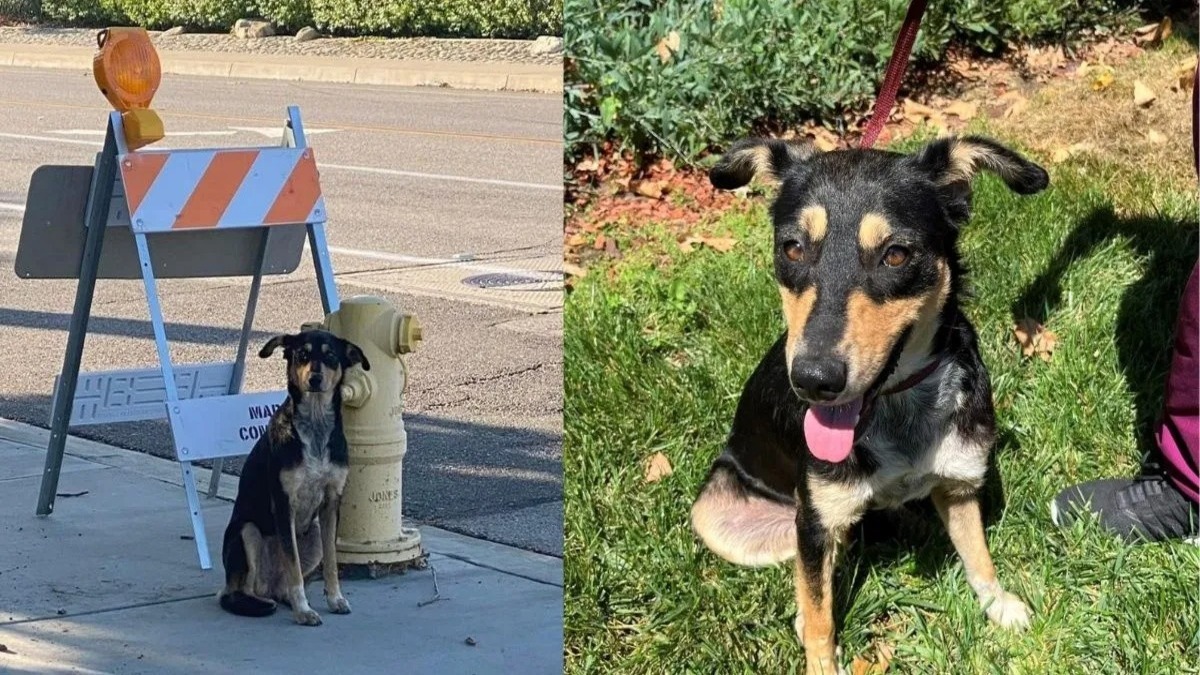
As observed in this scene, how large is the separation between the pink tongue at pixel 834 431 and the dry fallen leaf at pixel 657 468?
3.52 ft

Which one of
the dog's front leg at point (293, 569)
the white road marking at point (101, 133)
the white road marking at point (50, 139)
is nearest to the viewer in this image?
the dog's front leg at point (293, 569)

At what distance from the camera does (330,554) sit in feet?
13.0

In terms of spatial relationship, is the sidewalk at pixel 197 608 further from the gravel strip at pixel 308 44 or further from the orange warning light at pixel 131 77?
the gravel strip at pixel 308 44

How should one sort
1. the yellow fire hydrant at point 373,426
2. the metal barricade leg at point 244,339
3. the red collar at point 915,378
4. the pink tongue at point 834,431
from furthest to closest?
the metal barricade leg at point 244,339 < the yellow fire hydrant at point 373,426 < the red collar at point 915,378 < the pink tongue at point 834,431

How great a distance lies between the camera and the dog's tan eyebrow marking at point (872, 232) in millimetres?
3154

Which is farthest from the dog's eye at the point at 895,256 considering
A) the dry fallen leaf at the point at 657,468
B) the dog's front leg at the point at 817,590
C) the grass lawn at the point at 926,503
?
the dry fallen leaf at the point at 657,468

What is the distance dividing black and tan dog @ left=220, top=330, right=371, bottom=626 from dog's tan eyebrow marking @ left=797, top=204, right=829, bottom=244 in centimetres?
136

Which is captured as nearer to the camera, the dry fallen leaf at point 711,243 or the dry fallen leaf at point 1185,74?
the dry fallen leaf at point 711,243

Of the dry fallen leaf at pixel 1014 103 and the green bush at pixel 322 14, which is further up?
the green bush at pixel 322 14

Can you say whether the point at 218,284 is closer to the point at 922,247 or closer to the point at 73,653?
the point at 73,653

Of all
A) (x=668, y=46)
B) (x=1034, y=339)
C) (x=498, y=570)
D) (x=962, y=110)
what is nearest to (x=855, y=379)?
Answer: (x=498, y=570)

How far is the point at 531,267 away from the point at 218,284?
67.6 inches

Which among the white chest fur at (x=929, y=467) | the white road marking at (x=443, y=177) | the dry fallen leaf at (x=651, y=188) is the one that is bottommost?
the white road marking at (x=443, y=177)

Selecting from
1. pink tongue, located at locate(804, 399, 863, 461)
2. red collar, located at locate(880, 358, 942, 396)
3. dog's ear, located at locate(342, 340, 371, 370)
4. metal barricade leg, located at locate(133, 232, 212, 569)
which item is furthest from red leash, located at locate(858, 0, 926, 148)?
metal barricade leg, located at locate(133, 232, 212, 569)
